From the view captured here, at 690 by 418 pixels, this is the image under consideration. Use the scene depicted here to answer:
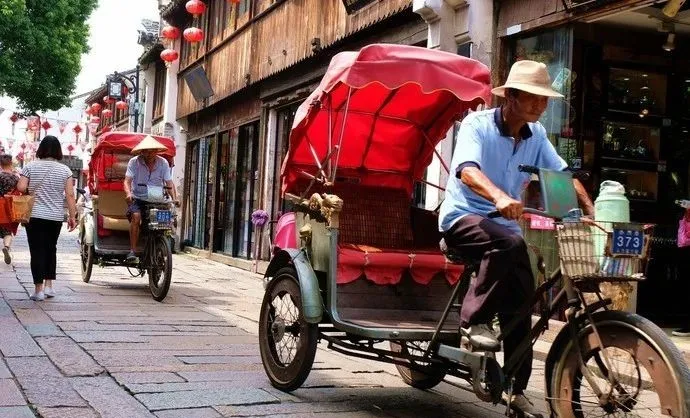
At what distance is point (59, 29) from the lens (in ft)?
105

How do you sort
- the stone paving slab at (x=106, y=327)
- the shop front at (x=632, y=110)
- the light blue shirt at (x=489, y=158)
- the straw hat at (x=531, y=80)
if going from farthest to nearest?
the shop front at (x=632, y=110) < the stone paving slab at (x=106, y=327) < the light blue shirt at (x=489, y=158) < the straw hat at (x=531, y=80)

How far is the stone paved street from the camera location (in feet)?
15.1

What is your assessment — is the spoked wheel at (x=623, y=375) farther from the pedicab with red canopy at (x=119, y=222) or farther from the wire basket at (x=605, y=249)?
the pedicab with red canopy at (x=119, y=222)

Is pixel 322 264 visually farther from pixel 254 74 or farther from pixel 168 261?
pixel 254 74

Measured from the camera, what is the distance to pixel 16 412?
426cm

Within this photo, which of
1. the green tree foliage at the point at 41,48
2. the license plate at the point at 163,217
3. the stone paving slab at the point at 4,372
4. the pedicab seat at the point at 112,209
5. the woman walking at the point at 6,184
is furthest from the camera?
the green tree foliage at the point at 41,48

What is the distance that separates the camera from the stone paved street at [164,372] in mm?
4598

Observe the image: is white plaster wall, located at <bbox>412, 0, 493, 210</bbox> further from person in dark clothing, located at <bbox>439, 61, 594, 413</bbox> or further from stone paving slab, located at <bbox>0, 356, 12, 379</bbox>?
stone paving slab, located at <bbox>0, 356, 12, 379</bbox>

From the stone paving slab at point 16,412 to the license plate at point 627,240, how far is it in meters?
2.97

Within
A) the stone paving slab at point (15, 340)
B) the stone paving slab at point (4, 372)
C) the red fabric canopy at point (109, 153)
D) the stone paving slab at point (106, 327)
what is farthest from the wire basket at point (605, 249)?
the red fabric canopy at point (109, 153)

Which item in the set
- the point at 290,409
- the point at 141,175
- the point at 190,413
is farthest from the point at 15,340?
the point at 141,175

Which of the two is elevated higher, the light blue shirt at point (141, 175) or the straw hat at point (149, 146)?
the straw hat at point (149, 146)

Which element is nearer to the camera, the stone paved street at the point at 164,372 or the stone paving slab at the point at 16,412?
the stone paving slab at the point at 16,412

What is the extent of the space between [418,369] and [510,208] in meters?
1.39
